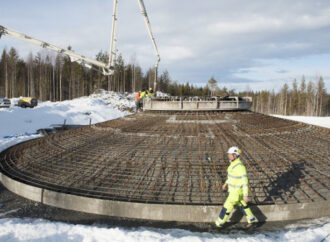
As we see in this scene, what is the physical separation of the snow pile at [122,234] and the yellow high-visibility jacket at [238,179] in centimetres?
95

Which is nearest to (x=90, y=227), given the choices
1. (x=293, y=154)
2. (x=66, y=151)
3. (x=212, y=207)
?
(x=212, y=207)

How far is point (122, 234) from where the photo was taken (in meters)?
5.36

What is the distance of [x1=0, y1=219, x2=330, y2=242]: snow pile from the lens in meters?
5.21

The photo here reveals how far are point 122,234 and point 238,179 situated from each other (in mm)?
2708

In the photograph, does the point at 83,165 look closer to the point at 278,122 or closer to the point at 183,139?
the point at 183,139

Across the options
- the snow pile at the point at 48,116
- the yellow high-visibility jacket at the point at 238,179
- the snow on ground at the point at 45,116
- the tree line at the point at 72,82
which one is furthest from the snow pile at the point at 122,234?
the tree line at the point at 72,82

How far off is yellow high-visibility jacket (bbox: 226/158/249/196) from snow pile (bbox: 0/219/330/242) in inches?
37.4

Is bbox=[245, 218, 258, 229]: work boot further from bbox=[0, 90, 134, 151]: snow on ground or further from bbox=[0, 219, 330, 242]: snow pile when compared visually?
bbox=[0, 90, 134, 151]: snow on ground

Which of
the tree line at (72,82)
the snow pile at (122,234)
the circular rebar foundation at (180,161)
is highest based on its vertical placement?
the tree line at (72,82)

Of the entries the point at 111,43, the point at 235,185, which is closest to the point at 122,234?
the point at 235,185

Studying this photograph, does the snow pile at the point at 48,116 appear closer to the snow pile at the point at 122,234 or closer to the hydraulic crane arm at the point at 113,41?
the hydraulic crane arm at the point at 113,41

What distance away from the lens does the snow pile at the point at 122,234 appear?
5215 millimetres

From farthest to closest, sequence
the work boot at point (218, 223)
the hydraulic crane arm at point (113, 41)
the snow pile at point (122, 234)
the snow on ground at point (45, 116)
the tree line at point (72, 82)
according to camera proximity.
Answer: the tree line at point (72, 82)
the snow on ground at point (45, 116)
the hydraulic crane arm at point (113, 41)
the work boot at point (218, 223)
the snow pile at point (122, 234)

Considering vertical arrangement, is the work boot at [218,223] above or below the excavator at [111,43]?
below
